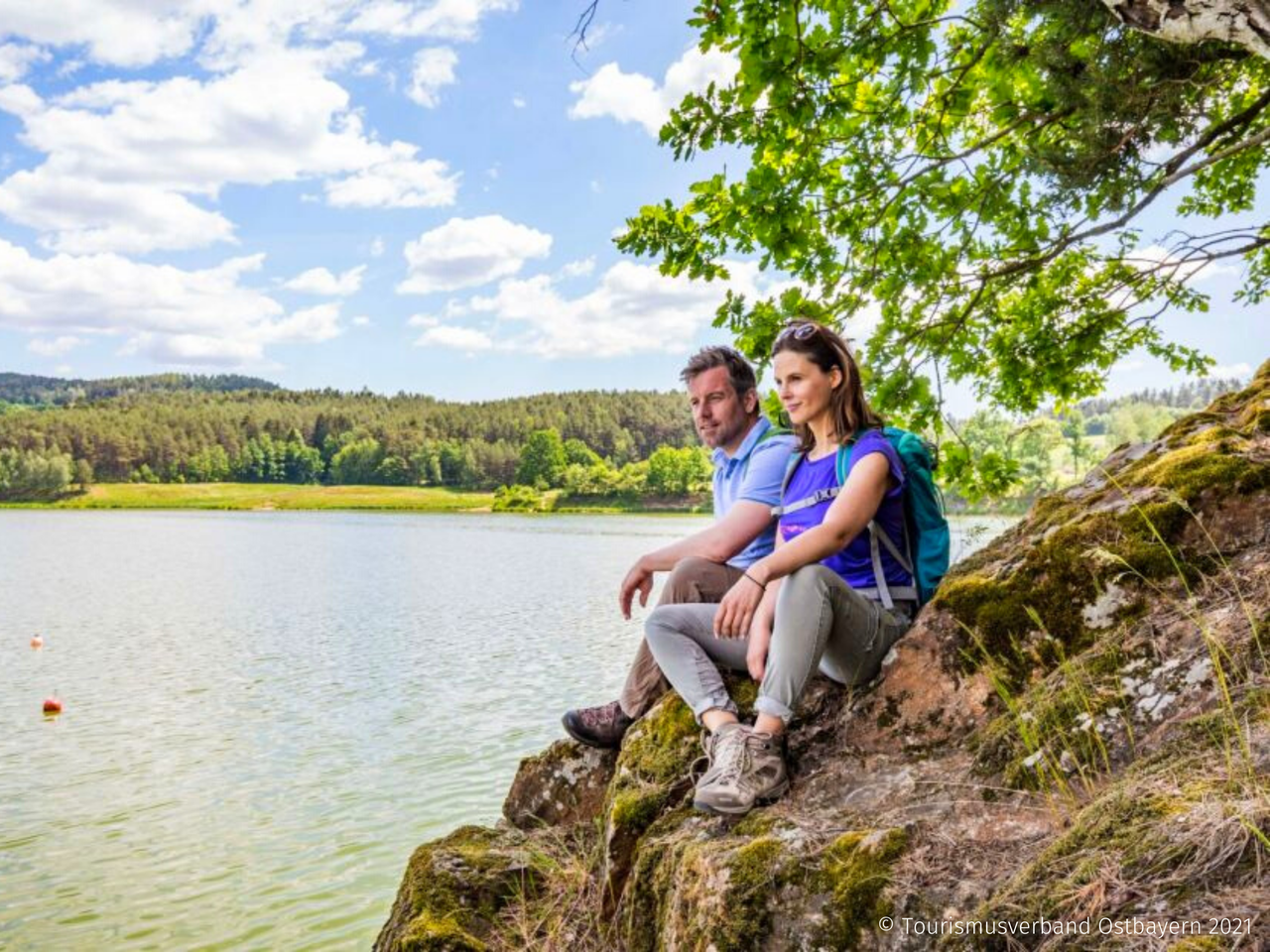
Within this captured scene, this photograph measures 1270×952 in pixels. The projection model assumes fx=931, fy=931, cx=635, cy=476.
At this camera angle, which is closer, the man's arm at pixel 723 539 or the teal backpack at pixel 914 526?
the teal backpack at pixel 914 526

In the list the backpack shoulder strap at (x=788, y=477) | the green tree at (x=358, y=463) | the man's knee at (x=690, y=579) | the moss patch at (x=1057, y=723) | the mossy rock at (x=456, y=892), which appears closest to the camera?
the moss patch at (x=1057, y=723)

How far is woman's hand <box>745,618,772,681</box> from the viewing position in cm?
353

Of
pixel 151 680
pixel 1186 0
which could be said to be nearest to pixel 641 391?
pixel 151 680

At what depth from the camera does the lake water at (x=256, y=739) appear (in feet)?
25.2

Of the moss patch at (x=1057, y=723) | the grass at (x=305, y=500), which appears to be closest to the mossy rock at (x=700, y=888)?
the moss patch at (x=1057, y=723)

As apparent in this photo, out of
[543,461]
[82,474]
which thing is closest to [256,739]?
[543,461]

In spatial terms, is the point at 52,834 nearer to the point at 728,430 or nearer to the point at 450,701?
the point at 450,701

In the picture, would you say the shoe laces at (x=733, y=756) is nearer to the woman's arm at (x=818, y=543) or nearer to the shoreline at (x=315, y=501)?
the woman's arm at (x=818, y=543)

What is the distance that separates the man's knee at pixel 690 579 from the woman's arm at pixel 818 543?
62cm

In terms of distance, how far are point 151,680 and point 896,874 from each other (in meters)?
16.5

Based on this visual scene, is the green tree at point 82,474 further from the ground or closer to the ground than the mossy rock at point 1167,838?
further from the ground

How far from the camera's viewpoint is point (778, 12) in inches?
222

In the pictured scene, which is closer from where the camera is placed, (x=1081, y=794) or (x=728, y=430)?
(x=1081, y=794)

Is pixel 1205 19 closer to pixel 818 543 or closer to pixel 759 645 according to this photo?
pixel 818 543
